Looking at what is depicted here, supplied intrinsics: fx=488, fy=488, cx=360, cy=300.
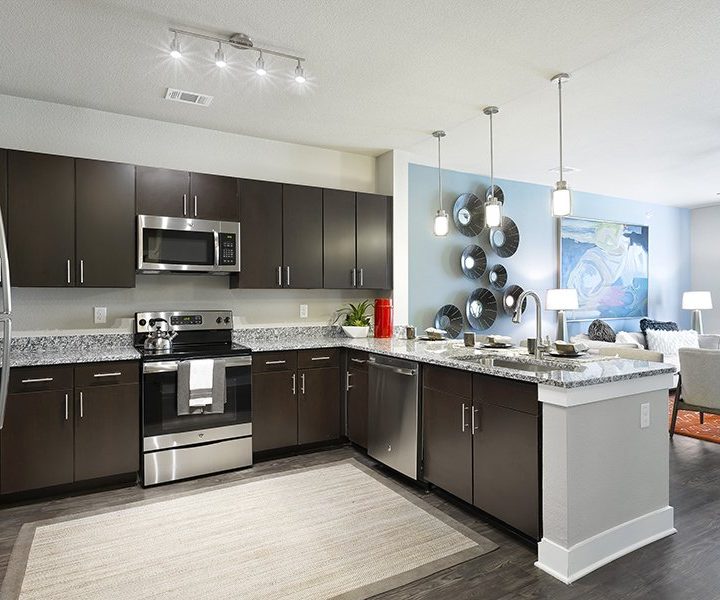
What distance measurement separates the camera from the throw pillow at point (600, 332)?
240 inches

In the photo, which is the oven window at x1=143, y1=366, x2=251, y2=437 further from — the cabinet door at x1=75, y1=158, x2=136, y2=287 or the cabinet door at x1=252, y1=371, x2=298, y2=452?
the cabinet door at x1=75, y1=158, x2=136, y2=287

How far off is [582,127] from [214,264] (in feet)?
10.5

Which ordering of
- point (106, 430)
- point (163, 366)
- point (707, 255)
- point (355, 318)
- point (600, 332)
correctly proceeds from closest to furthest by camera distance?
1. point (106, 430)
2. point (163, 366)
3. point (355, 318)
4. point (600, 332)
5. point (707, 255)

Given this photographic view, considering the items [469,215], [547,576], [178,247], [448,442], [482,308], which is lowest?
[547,576]

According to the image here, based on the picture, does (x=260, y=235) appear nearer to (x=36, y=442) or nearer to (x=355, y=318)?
(x=355, y=318)

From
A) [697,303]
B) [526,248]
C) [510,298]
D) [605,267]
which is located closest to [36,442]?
[510,298]

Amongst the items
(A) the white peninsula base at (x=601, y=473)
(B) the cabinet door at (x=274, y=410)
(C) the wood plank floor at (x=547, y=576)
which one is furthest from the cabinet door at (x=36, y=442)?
(A) the white peninsula base at (x=601, y=473)

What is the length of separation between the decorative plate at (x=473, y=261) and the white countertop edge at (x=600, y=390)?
283 centimetres

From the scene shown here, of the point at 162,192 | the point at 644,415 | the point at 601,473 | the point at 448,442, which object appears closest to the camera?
the point at 601,473

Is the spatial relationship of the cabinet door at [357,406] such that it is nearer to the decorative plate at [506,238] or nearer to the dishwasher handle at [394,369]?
the dishwasher handle at [394,369]

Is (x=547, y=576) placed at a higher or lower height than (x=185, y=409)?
lower

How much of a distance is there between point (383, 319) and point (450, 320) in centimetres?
96

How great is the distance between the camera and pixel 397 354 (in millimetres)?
3367

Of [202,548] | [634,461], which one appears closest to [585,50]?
[634,461]
